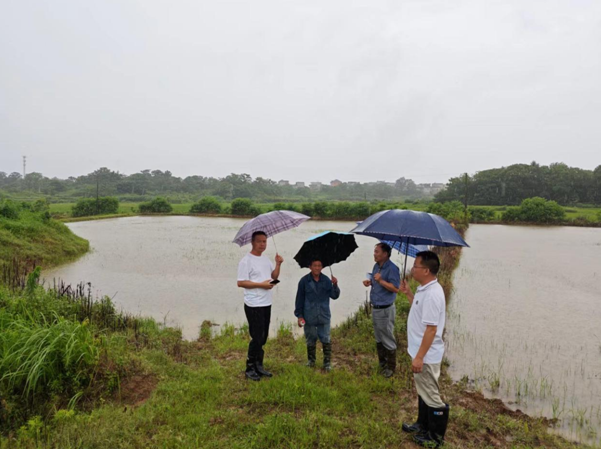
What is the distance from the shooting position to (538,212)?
33.6 m

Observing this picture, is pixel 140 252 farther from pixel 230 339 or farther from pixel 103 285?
pixel 230 339

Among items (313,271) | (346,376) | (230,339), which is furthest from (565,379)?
(230,339)

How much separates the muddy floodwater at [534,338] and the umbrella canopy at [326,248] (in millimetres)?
2537

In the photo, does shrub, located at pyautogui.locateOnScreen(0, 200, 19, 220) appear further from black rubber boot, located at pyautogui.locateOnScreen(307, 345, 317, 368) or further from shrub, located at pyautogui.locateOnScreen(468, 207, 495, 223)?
shrub, located at pyautogui.locateOnScreen(468, 207, 495, 223)

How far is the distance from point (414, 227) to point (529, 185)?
193ft

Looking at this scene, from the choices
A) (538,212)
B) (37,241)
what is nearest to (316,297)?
(37,241)

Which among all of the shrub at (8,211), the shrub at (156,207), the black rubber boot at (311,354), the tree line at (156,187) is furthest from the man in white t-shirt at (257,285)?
the tree line at (156,187)

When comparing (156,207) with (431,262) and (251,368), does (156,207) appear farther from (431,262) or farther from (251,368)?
(431,262)

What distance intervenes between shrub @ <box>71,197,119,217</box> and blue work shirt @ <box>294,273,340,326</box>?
4036 centimetres

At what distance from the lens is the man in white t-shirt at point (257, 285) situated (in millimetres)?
3941

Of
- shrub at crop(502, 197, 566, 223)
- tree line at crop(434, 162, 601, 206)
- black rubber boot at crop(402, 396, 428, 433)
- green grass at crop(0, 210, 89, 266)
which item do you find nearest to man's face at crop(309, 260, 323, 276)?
black rubber boot at crop(402, 396, 428, 433)

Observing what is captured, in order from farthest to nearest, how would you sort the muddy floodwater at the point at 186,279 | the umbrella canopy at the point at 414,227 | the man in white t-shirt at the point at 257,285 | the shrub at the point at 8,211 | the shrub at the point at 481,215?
the shrub at the point at 481,215 → the shrub at the point at 8,211 → the muddy floodwater at the point at 186,279 → the man in white t-shirt at the point at 257,285 → the umbrella canopy at the point at 414,227

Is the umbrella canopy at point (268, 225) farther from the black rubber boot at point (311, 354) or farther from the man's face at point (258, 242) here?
the black rubber boot at point (311, 354)

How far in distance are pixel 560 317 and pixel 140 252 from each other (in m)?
15.0
